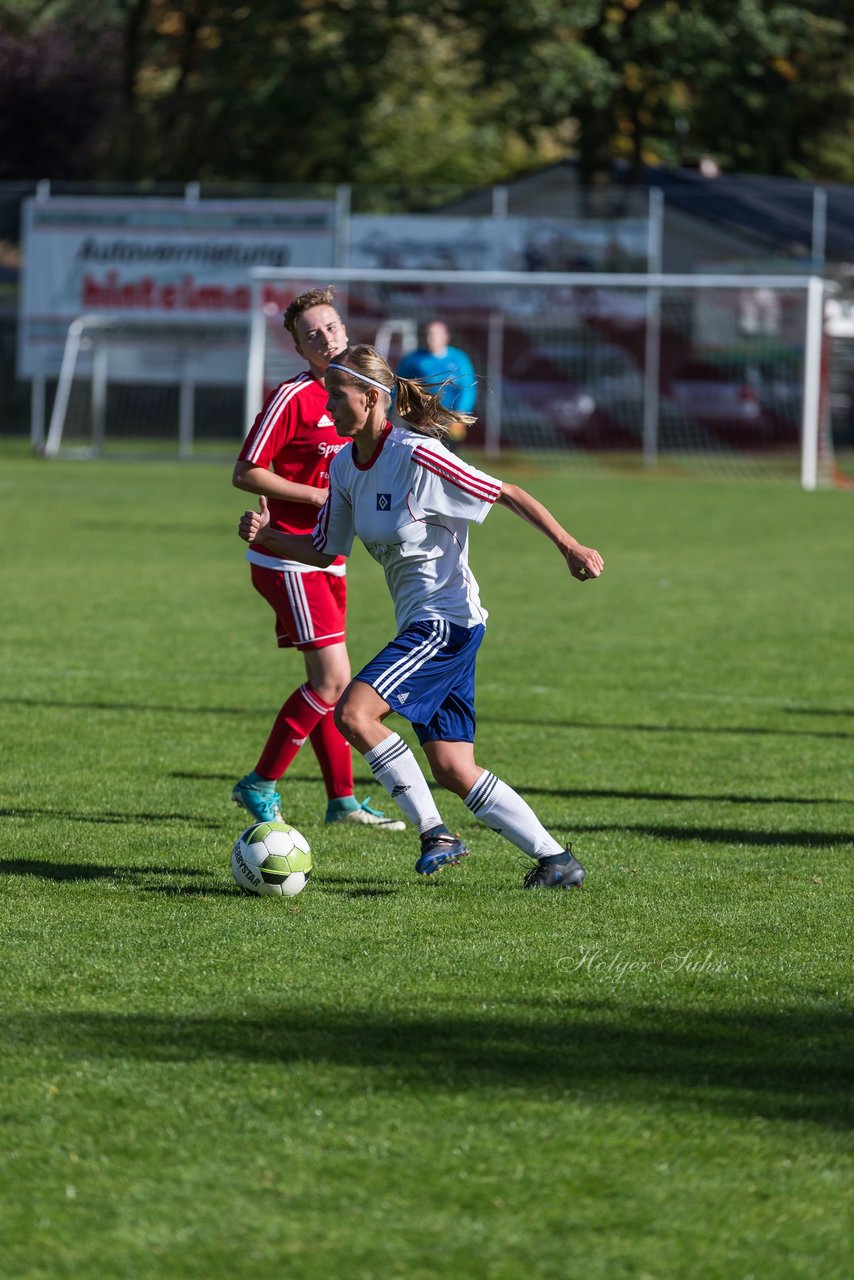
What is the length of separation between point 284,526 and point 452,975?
2.47 metres

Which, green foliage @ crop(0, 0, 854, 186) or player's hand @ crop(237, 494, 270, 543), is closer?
player's hand @ crop(237, 494, 270, 543)

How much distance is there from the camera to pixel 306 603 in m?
6.61

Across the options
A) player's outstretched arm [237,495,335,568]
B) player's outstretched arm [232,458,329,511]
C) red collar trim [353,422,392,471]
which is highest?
red collar trim [353,422,392,471]

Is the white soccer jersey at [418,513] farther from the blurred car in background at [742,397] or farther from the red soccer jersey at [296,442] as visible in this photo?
the blurred car in background at [742,397]

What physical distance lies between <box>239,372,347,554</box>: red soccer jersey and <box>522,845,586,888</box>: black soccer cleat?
1645mm

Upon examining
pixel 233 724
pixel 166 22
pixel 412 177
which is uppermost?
pixel 166 22

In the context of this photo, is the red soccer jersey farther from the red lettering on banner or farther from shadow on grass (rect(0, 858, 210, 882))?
the red lettering on banner

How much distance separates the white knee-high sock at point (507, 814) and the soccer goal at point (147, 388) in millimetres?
26119

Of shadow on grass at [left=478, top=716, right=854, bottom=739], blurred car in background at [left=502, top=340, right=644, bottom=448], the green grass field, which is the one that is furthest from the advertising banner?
shadow on grass at [left=478, top=716, right=854, bottom=739]

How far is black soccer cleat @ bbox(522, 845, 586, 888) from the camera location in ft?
18.5

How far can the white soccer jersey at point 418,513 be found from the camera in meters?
5.45

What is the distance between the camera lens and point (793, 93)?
1555 inches

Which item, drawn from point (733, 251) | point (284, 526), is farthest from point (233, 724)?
point (733, 251)

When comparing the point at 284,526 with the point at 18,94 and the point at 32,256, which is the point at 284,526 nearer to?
the point at 32,256
